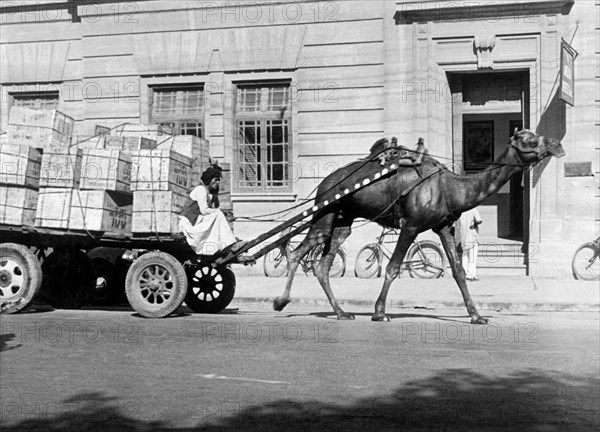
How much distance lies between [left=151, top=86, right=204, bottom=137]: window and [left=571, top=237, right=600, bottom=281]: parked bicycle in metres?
9.36

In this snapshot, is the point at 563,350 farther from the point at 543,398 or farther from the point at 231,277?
the point at 231,277

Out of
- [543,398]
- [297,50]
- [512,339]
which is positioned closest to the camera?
[543,398]

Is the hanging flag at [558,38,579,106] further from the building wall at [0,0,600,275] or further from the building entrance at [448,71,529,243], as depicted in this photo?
the building entrance at [448,71,529,243]

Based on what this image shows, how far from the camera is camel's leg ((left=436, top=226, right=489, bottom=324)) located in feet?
36.2

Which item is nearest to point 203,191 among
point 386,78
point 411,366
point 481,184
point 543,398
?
point 481,184

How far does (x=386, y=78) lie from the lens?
19.5 metres

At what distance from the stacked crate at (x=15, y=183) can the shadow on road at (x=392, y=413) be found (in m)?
5.41

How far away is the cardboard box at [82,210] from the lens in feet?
38.1

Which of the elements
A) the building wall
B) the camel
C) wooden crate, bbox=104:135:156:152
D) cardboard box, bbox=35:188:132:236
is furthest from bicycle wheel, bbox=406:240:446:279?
cardboard box, bbox=35:188:132:236

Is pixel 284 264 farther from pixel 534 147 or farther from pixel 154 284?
pixel 534 147

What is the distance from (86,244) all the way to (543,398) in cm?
765

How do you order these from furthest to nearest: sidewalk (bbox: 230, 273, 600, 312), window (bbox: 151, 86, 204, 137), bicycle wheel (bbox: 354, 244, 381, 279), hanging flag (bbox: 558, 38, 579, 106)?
window (bbox: 151, 86, 204, 137) < bicycle wheel (bbox: 354, 244, 381, 279) < hanging flag (bbox: 558, 38, 579, 106) < sidewalk (bbox: 230, 273, 600, 312)

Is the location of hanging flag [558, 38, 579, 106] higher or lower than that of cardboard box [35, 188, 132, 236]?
higher

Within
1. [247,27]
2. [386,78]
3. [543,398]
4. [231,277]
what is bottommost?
[543,398]
